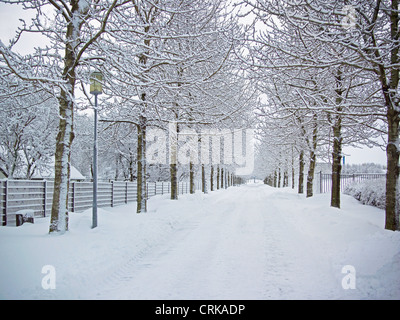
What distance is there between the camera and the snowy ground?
3.97 metres

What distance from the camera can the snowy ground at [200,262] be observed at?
13.0 feet

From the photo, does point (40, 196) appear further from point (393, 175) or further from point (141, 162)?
point (393, 175)

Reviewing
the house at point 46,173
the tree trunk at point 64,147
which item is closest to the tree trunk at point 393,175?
the tree trunk at point 64,147

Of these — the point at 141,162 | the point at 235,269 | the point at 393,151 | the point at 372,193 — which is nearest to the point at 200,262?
the point at 235,269

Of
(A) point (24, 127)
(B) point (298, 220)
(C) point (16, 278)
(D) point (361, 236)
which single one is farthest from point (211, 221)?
(A) point (24, 127)

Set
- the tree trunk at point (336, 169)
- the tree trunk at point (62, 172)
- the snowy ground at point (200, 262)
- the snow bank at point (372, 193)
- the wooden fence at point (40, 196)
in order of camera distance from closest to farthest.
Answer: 1. the snowy ground at point (200, 262)
2. the tree trunk at point (62, 172)
3. the wooden fence at point (40, 196)
4. the snow bank at point (372, 193)
5. the tree trunk at point (336, 169)

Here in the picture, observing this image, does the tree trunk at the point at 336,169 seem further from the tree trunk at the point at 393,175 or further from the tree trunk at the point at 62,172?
the tree trunk at the point at 62,172

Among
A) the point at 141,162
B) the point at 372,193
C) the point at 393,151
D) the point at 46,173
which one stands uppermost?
the point at 393,151

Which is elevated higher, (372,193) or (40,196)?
(372,193)

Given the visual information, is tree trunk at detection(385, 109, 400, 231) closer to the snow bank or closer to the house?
the snow bank

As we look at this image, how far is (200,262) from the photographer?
5383 mm

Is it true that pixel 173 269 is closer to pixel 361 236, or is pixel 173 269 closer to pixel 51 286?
pixel 51 286

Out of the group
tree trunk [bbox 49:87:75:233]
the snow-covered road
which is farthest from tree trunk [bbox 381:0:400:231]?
tree trunk [bbox 49:87:75:233]
